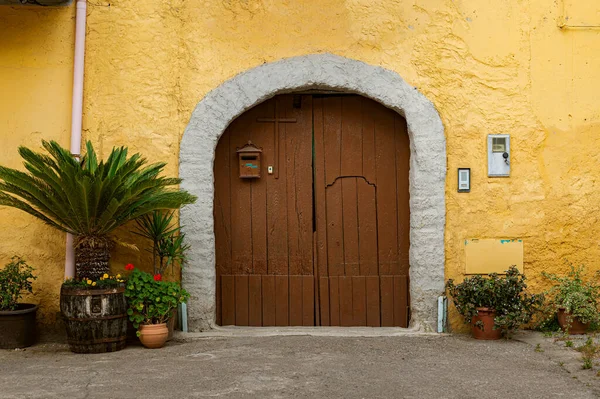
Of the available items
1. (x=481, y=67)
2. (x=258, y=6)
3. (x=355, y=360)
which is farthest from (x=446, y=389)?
(x=258, y=6)

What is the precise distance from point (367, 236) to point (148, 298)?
206cm

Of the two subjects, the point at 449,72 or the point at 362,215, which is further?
the point at 362,215

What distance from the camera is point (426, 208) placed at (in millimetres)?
6762

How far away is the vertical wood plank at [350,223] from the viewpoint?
706 centimetres

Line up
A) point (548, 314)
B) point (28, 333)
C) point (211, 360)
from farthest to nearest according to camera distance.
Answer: point (548, 314) → point (28, 333) → point (211, 360)

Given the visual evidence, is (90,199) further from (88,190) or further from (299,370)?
(299,370)

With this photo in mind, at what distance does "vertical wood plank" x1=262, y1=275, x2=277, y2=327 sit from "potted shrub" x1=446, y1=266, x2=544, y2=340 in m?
1.64

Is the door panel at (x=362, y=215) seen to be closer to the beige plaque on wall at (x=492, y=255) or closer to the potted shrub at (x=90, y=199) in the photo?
the beige plaque on wall at (x=492, y=255)

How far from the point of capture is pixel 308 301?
705 centimetres

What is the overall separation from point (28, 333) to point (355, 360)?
8.71ft

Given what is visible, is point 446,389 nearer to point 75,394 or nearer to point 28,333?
point 75,394

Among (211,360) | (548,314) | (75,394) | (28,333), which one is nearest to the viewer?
(75,394)

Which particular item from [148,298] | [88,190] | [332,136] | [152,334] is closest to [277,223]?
[332,136]

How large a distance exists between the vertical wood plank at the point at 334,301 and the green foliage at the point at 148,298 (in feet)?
4.82
